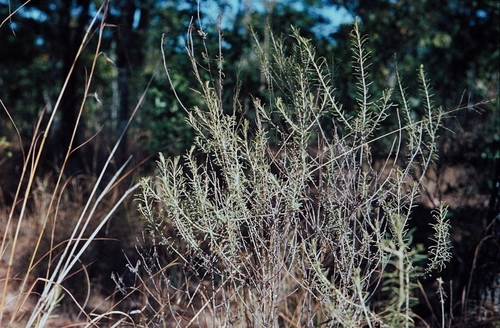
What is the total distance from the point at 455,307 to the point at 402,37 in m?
3.38

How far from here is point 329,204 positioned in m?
1.68

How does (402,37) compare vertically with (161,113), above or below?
above

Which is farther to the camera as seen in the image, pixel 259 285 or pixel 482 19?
pixel 482 19

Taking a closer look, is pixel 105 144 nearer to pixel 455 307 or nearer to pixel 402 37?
pixel 402 37

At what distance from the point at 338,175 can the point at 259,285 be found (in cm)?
47

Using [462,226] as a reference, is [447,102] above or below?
above

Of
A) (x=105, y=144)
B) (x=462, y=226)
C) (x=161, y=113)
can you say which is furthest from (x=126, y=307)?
(x=105, y=144)

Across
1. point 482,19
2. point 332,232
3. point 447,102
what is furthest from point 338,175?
point 447,102

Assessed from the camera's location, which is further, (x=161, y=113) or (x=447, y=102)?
(x=447, y=102)

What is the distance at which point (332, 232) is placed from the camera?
5.86 ft

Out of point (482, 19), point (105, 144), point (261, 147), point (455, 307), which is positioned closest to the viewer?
point (261, 147)

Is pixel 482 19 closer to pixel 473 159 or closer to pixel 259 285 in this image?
pixel 473 159

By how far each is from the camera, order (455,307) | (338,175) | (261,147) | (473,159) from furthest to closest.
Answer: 1. (473,159)
2. (455,307)
3. (338,175)
4. (261,147)

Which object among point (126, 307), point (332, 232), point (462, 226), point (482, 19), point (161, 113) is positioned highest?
point (482, 19)
